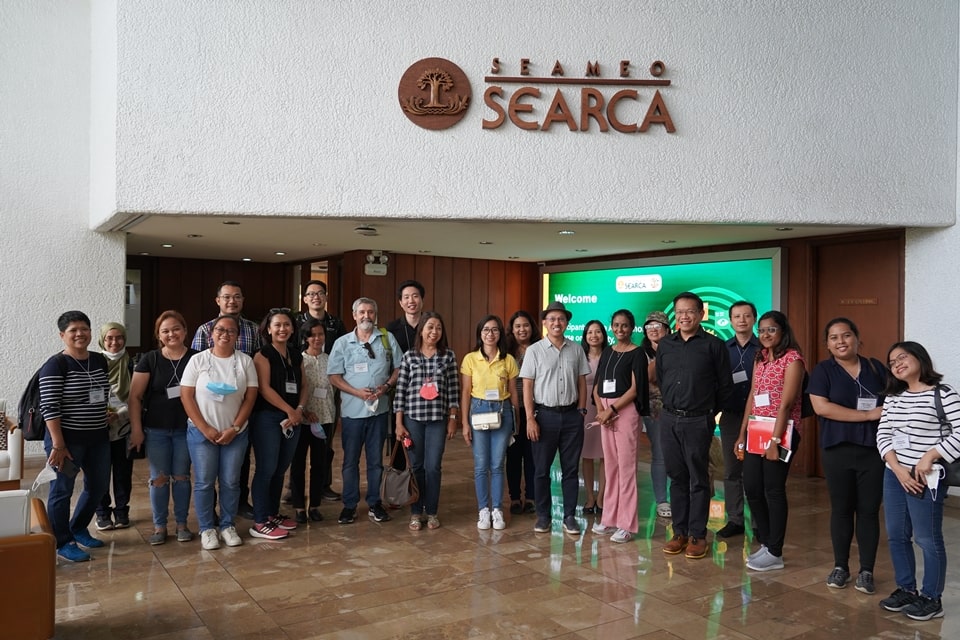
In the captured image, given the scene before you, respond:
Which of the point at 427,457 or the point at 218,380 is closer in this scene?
the point at 218,380

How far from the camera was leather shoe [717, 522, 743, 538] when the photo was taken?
205 inches

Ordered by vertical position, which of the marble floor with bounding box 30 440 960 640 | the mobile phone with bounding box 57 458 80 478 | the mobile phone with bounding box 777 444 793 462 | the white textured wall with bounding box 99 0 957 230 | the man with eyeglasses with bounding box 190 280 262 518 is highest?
the white textured wall with bounding box 99 0 957 230

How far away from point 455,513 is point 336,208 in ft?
8.49

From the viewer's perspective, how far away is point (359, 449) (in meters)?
5.41

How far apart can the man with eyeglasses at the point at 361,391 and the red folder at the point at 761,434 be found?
8.02ft

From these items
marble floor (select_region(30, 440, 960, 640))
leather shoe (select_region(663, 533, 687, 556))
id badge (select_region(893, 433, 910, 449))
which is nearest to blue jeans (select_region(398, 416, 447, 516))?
marble floor (select_region(30, 440, 960, 640))

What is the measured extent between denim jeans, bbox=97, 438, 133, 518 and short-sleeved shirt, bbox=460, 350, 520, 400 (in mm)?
2390

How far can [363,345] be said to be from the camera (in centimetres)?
537

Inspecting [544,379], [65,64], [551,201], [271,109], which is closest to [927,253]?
[551,201]

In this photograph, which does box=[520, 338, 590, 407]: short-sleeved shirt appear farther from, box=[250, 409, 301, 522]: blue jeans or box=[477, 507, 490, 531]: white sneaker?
box=[250, 409, 301, 522]: blue jeans

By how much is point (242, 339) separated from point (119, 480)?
129cm

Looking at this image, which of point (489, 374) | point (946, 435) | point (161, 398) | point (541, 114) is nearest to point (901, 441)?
point (946, 435)

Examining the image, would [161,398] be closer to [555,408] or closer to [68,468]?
[68,468]

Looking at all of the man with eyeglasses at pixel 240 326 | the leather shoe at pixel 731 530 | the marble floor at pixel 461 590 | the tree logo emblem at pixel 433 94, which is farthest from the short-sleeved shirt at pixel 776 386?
the man with eyeglasses at pixel 240 326
